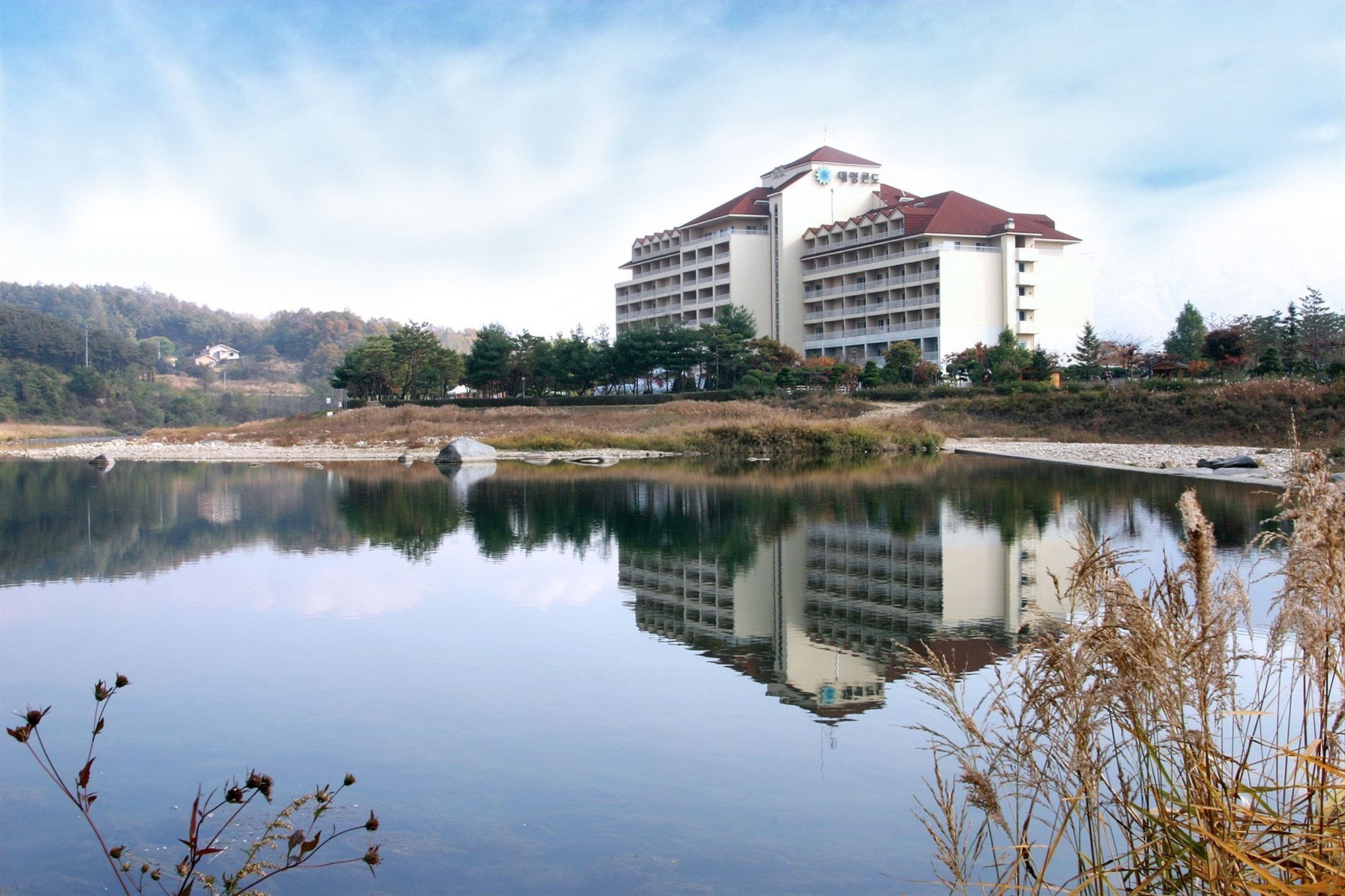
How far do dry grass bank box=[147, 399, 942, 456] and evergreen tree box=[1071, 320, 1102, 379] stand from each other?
9.94 m

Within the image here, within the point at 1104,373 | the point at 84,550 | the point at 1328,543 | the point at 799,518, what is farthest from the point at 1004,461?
the point at 1328,543

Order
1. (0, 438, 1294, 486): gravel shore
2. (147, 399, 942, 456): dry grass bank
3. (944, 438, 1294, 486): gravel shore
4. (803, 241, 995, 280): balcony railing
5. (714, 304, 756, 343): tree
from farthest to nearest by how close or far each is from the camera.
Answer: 1. (803, 241, 995, 280): balcony railing
2. (714, 304, 756, 343): tree
3. (147, 399, 942, 456): dry grass bank
4. (0, 438, 1294, 486): gravel shore
5. (944, 438, 1294, 486): gravel shore

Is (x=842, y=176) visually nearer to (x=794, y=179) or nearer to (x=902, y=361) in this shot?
(x=794, y=179)

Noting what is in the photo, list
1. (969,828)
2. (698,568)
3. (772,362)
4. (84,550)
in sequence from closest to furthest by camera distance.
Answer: (969,828), (698,568), (84,550), (772,362)

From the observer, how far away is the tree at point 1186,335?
184 feet

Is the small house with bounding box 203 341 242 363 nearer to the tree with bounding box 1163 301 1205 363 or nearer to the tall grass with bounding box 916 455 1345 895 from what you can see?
the tree with bounding box 1163 301 1205 363

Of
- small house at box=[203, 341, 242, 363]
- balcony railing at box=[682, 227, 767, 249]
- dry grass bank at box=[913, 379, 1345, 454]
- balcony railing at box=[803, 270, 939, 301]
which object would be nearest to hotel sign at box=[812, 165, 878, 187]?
balcony railing at box=[682, 227, 767, 249]

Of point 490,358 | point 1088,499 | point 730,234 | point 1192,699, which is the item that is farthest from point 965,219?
point 1192,699

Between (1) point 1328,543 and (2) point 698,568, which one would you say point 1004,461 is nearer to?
(2) point 698,568

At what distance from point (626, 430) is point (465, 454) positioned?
9.06 m

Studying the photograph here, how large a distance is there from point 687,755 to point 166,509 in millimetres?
16119

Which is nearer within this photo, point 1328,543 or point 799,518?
point 1328,543

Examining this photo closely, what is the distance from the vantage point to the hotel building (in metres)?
57.2

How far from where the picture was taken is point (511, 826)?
15.2 ft
